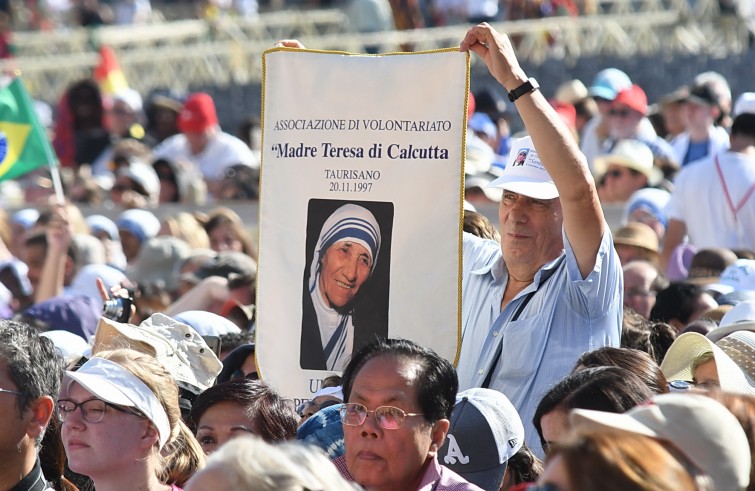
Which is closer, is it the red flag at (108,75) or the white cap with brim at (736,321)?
the white cap with brim at (736,321)

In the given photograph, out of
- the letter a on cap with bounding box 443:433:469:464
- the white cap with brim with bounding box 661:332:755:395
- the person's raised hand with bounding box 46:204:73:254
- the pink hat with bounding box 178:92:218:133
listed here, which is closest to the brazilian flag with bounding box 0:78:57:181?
the person's raised hand with bounding box 46:204:73:254

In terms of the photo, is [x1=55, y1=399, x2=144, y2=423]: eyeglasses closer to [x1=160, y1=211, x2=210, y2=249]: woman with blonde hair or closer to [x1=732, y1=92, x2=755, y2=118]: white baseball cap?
[x1=732, y1=92, x2=755, y2=118]: white baseball cap

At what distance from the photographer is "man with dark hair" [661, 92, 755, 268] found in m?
9.18

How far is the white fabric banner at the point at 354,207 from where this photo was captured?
5328 mm

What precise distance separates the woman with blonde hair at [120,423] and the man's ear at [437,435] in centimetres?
79

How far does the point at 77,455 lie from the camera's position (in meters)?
4.57

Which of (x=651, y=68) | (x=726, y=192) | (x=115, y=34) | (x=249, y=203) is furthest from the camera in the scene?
(x=115, y=34)

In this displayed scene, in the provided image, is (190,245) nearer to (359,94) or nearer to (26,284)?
(26,284)

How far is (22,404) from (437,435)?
126 centimetres

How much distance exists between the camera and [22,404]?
4.77 metres

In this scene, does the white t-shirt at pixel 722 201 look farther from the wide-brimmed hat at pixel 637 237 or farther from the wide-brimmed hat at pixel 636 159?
the wide-brimmed hat at pixel 636 159

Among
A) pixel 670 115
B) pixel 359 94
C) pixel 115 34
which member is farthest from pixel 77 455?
pixel 115 34

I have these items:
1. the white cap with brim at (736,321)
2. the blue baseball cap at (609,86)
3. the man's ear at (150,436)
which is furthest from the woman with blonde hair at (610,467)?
the blue baseball cap at (609,86)

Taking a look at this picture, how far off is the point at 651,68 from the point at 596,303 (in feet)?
41.7
